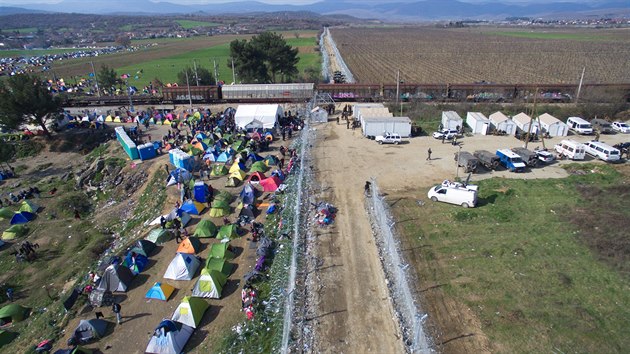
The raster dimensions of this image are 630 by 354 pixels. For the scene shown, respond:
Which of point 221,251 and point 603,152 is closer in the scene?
point 221,251

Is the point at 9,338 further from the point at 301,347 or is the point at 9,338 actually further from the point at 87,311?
the point at 301,347

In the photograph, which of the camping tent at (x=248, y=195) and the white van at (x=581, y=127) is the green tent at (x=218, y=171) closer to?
the camping tent at (x=248, y=195)

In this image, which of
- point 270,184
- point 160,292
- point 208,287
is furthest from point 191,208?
point 208,287

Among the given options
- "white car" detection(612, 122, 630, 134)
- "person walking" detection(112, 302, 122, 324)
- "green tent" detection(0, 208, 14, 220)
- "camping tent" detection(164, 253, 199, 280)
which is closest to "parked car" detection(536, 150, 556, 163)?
"white car" detection(612, 122, 630, 134)

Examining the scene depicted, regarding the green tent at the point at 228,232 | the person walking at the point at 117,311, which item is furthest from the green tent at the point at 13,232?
the green tent at the point at 228,232

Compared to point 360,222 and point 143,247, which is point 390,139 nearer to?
point 360,222

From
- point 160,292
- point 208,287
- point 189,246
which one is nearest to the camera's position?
point 208,287

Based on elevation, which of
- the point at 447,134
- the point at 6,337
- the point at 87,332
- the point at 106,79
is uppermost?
the point at 106,79
